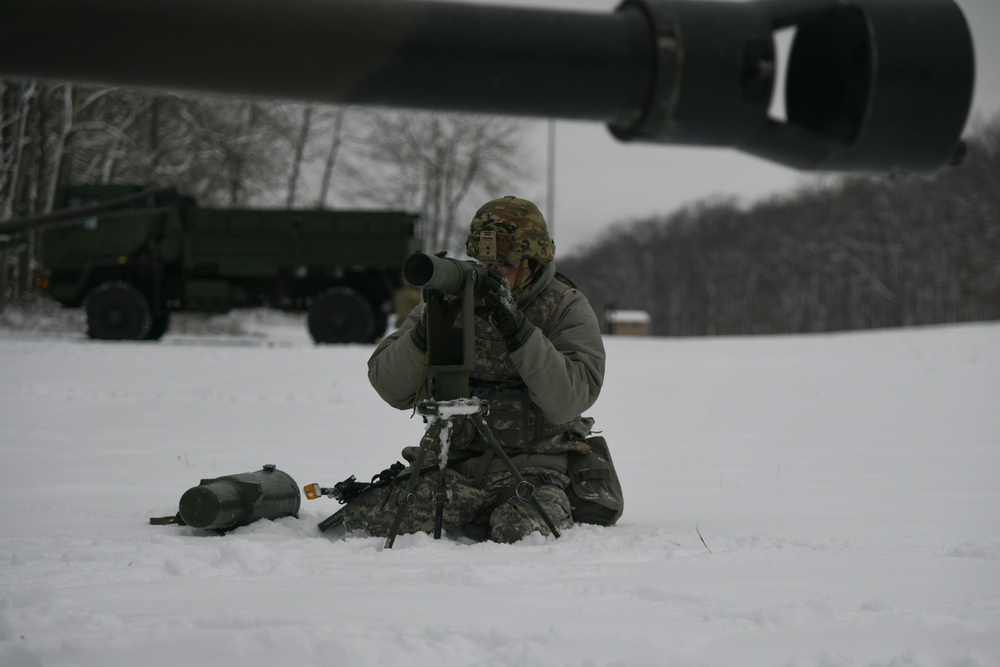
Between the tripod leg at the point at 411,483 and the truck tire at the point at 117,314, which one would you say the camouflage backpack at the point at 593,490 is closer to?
the tripod leg at the point at 411,483

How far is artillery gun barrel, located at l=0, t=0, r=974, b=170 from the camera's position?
733mm

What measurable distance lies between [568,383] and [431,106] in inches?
116

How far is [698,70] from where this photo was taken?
0.76m

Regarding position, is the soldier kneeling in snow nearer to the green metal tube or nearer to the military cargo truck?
the green metal tube

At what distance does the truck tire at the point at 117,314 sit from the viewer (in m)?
15.5

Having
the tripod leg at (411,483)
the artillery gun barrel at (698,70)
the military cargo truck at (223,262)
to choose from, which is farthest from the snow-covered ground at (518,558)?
the military cargo truck at (223,262)

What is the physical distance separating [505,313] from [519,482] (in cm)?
61

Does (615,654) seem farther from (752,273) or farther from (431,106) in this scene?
(752,273)

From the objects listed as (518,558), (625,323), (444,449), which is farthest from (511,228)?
(625,323)

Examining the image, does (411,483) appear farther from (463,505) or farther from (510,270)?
(510,270)

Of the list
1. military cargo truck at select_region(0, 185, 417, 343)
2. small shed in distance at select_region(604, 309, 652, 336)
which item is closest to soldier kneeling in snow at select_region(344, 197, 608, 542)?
military cargo truck at select_region(0, 185, 417, 343)

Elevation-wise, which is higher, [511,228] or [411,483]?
[511,228]

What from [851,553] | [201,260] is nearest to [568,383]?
[851,553]

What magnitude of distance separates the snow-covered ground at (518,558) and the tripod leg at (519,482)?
8 centimetres
